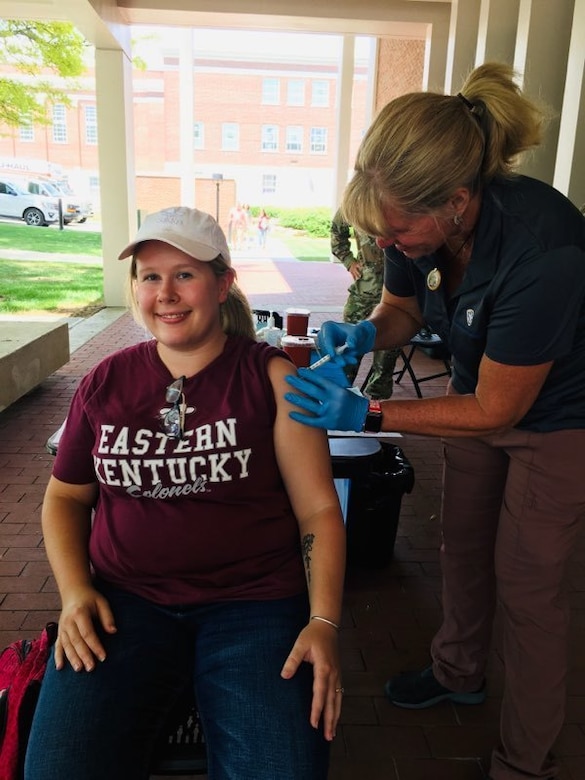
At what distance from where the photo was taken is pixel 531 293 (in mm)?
1417

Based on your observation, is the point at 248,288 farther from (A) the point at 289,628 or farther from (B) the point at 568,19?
(A) the point at 289,628

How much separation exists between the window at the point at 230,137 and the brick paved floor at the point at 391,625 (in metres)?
→ 38.3

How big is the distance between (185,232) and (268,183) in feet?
135

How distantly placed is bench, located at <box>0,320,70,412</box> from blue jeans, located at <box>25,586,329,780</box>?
362cm

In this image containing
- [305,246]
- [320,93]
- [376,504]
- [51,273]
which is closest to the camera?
[376,504]

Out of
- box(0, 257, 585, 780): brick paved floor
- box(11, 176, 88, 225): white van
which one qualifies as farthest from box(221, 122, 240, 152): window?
box(0, 257, 585, 780): brick paved floor

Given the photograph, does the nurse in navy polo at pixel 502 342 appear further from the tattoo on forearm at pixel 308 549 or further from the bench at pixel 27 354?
the bench at pixel 27 354

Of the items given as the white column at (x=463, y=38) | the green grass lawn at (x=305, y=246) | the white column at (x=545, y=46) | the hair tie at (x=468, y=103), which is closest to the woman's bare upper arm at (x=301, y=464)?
the hair tie at (x=468, y=103)

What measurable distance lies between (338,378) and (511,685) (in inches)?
37.0

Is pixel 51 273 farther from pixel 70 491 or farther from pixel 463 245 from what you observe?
pixel 463 245

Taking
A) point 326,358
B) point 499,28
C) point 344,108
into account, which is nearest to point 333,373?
point 326,358

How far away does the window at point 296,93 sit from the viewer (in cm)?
3969

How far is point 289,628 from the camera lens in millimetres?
1404

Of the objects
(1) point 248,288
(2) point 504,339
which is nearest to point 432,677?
(2) point 504,339
